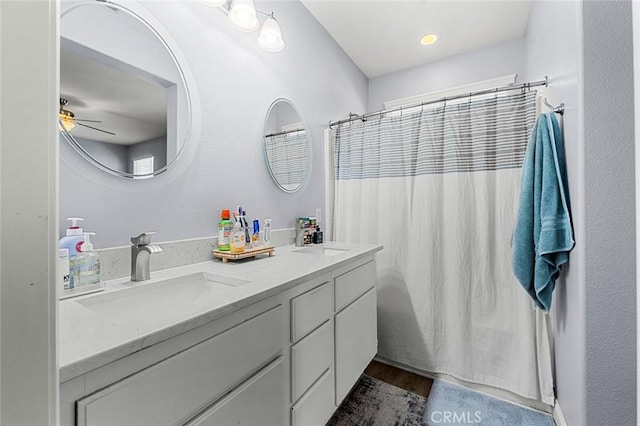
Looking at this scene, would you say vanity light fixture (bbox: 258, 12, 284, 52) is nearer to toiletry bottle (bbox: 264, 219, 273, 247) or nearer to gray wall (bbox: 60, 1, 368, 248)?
gray wall (bbox: 60, 1, 368, 248)

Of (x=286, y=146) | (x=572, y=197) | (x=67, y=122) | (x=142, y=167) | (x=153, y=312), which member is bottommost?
(x=153, y=312)

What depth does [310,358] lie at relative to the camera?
1092 millimetres

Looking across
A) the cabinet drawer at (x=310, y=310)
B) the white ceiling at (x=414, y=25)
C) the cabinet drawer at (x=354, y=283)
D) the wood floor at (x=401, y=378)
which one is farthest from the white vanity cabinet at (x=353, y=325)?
the white ceiling at (x=414, y=25)

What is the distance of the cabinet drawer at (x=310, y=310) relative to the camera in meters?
1.01

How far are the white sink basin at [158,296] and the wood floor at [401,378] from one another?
139cm

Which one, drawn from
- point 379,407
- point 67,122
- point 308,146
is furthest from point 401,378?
point 67,122

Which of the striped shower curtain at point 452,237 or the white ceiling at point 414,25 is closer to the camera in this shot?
the striped shower curtain at point 452,237

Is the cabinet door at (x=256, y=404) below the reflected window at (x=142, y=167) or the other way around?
below

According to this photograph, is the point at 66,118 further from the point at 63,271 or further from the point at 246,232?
the point at 246,232

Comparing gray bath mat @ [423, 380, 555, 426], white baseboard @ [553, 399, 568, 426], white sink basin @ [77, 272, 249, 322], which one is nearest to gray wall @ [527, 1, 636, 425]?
white baseboard @ [553, 399, 568, 426]

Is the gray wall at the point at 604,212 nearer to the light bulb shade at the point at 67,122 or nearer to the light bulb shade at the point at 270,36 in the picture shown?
the light bulb shade at the point at 270,36

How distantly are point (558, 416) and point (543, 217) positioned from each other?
1.07 m

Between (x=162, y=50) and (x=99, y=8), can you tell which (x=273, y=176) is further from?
(x=99, y=8)

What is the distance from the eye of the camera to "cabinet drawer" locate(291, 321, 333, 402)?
3.29 feet
